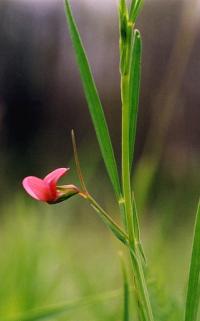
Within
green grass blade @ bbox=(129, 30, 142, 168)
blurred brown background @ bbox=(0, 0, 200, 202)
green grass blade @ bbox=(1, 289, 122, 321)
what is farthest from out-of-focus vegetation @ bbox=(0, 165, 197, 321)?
blurred brown background @ bbox=(0, 0, 200, 202)

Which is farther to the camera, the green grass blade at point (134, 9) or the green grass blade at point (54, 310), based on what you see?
the green grass blade at point (54, 310)

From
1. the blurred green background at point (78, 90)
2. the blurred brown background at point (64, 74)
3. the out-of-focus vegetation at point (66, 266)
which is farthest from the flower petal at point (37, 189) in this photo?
the blurred brown background at point (64, 74)

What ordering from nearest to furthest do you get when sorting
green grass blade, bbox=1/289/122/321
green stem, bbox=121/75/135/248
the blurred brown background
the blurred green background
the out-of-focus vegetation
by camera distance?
green stem, bbox=121/75/135/248 < green grass blade, bbox=1/289/122/321 < the out-of-focus vegetation < the blurred green background < the blurred brown background

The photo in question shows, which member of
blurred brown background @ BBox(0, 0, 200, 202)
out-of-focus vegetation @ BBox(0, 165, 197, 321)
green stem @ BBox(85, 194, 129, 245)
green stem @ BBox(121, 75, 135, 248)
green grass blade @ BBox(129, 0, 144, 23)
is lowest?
blurred brown background @ BBox(0, 0, 200, 202)

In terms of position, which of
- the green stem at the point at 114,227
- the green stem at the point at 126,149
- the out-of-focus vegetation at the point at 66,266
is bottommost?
the out-of-focus vegetation at the point at 66,266

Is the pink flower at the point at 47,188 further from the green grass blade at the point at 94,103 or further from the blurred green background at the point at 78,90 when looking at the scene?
the blurred green background at the point at 78,90

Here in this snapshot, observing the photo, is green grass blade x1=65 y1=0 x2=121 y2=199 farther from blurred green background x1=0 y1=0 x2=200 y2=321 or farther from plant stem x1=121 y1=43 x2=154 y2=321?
blurred green background x1=0 y1=0 x2=200 y2=321

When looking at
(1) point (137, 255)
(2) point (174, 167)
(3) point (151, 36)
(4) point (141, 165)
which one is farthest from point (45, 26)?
(1) point (137, 255)
